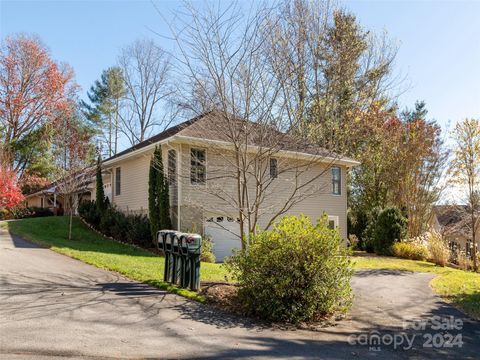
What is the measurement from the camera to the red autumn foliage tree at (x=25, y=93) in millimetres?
29453

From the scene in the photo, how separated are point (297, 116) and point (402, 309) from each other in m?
4.73

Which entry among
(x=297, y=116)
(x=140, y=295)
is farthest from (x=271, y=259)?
(x=297, y=116)

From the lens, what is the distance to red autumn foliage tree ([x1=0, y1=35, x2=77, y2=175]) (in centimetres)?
2945

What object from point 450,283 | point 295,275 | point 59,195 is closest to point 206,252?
point 450,283

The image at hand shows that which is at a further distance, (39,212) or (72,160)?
(39,212)

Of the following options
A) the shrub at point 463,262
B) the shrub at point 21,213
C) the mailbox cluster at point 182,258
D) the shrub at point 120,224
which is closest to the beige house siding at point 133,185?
the shrub at point 120,224

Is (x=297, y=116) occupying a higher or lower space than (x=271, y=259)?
higher

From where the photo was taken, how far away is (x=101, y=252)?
13742 mm

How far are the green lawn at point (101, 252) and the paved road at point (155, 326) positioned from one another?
0.60 meters

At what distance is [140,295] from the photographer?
8164mm

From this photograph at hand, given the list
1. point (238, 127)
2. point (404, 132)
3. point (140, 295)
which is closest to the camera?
point (140, 295)

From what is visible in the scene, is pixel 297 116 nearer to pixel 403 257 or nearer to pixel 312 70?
pixel 312 70

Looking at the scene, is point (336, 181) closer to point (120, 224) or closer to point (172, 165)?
point (172, 165)

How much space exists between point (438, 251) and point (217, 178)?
32.5 feet
